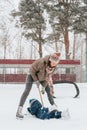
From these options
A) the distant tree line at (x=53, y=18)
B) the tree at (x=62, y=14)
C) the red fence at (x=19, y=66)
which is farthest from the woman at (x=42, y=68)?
the tree at (x=62, y=14)

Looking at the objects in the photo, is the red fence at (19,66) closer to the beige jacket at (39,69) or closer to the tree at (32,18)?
the tree at (32,18)

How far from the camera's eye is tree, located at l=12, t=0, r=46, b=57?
26688mm

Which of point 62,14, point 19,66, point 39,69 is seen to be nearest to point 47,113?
point 39,69

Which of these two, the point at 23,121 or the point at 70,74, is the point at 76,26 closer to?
the point at 70,74

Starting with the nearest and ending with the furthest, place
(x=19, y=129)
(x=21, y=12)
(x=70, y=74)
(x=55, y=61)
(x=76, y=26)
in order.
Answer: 1. (x=19, y=129)
2. (x=55, y=61)
3. (x=70, y=74)
4. (x=76, y=26)
5. (x=21, y=12)

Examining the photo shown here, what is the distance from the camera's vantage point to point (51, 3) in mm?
26328

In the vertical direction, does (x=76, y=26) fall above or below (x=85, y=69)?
above

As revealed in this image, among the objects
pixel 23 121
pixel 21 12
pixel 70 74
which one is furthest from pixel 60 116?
pixel 21 12

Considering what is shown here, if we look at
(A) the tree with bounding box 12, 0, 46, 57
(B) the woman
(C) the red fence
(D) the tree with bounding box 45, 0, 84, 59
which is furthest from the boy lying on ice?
(A) the tree with bounding box 12, 0, 46, 57

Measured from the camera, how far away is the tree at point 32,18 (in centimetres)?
2669

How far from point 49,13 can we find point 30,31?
2.62 meters

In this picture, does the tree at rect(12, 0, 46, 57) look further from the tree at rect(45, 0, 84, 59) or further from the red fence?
the red fence

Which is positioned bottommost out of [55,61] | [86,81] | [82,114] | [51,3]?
[86,81]

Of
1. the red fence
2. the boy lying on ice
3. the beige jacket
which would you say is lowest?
the red fence
